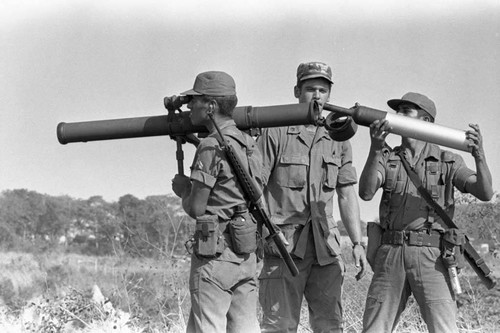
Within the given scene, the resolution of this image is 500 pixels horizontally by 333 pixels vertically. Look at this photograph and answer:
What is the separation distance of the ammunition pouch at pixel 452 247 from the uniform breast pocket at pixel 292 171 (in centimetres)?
105

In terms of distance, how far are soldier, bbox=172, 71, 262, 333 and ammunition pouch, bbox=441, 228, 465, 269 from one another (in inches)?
57.5

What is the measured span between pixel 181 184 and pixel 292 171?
1.04 m

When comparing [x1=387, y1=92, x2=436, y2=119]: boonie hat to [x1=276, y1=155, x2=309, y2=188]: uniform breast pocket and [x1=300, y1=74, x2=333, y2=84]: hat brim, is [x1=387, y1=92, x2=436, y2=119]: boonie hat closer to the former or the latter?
[x1=300, y1=74, x2=333, y2=84]: hat brim

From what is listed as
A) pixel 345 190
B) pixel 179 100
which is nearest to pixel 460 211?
pixel 345 190

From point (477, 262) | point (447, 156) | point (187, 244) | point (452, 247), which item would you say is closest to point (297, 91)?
point (447, 156)

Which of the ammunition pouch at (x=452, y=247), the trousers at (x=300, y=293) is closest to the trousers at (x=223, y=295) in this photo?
the trousers at (x=300, y=293)

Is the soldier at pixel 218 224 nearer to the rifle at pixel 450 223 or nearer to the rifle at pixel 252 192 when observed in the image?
the rifle at pixel 252 192

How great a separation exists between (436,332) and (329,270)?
0.82 metres

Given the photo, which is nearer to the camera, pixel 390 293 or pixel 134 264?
pixel 390 293

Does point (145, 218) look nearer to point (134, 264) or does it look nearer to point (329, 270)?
point (134, 264)

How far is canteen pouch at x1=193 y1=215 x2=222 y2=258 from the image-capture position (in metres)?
4.84

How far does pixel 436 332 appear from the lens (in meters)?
5.60

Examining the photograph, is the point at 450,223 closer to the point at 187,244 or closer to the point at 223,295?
the point at 223,295

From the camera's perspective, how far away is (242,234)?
495cm
